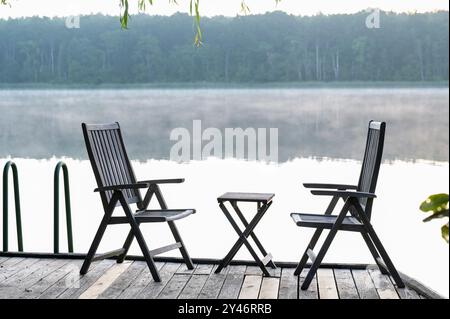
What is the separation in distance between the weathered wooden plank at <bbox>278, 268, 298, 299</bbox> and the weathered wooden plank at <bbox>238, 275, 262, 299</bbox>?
0.45 feet

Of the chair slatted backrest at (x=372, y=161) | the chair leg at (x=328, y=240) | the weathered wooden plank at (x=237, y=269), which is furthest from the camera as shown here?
the weathered wooden plank at (x=237, y=269)

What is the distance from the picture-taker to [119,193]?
5215 mm

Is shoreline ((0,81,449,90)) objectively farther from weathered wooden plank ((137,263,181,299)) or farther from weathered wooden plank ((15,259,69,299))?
weathered wooden plank ((137,263,181,299))

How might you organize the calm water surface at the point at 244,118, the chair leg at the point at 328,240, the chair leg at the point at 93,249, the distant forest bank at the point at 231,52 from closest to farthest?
the chair leg at the point at 328,240
the chair leg at the point at 93,249
the distant forest bank at the point at 231,52
the calm water surface at the point at 244,118

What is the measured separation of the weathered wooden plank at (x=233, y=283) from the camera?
4.85m

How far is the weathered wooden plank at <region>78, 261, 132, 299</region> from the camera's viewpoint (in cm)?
484

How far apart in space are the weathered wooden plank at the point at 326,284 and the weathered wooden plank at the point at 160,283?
3.03 feet

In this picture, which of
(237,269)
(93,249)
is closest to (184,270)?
(237,269)

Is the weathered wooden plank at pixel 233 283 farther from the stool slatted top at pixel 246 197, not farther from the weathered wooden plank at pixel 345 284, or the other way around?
the weathered wooden plank at pixel 345 284

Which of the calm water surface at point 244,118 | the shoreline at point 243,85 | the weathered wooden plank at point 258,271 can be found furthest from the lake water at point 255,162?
the weathered wooden plank at point 258,271

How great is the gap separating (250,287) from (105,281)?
2.91ft

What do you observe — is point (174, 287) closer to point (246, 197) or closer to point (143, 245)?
point (143, 245)

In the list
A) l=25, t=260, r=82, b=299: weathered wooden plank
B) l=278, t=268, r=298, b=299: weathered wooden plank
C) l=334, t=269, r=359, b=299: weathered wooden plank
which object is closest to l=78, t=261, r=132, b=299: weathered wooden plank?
l=25, t=260, r=82, b=299: weathered wooden plank
